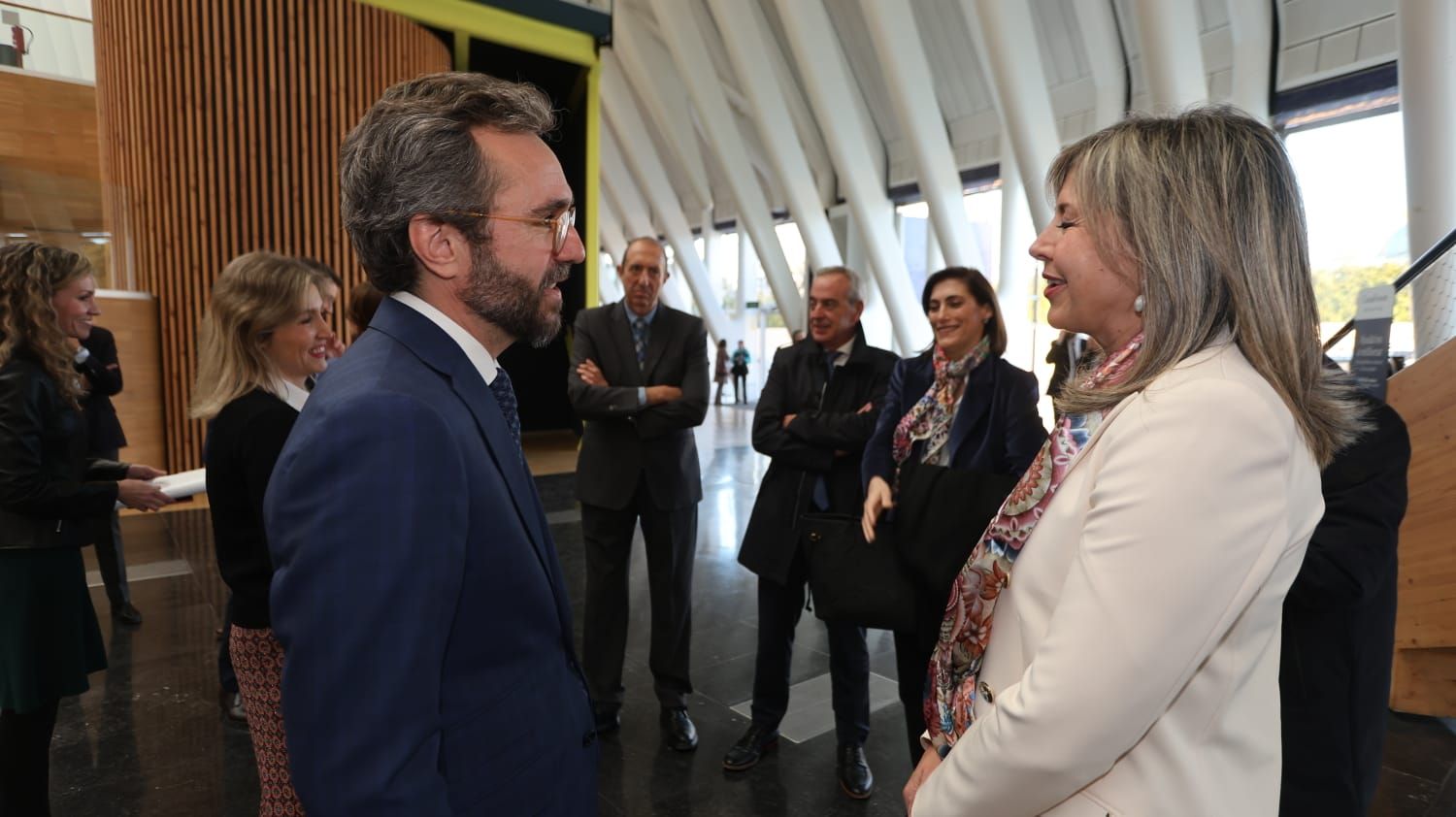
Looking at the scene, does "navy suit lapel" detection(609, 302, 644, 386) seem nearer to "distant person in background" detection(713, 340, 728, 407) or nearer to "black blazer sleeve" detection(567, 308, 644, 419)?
"black blazer sleeve" detection(567, 308, 644, 419)

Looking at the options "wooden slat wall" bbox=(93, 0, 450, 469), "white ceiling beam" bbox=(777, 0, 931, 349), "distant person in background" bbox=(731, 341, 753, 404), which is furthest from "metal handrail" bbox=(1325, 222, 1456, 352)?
"distant person in background" bbox=(731, 341, 753, 404)

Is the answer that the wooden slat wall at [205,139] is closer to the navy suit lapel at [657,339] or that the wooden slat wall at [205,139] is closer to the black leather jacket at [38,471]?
the navy suit lapel at [657,339]

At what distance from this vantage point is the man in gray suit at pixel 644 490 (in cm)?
298

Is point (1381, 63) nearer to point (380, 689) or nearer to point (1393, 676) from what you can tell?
point (1393, 676)

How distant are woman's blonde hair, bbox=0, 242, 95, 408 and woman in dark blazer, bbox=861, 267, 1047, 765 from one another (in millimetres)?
2278

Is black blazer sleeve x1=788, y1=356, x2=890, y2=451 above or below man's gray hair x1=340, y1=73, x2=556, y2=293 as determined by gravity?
below

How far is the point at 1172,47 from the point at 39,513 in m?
9.90

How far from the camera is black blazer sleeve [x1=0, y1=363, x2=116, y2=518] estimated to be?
1971 millimetres

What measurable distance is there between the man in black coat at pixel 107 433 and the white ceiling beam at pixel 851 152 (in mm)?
10150

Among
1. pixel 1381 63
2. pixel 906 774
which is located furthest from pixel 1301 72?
pixel 906 774

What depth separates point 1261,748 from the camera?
3.19 feet

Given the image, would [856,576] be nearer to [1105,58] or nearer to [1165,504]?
[1165,504]

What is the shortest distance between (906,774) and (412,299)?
241cm

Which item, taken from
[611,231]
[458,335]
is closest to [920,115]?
[458,335]
